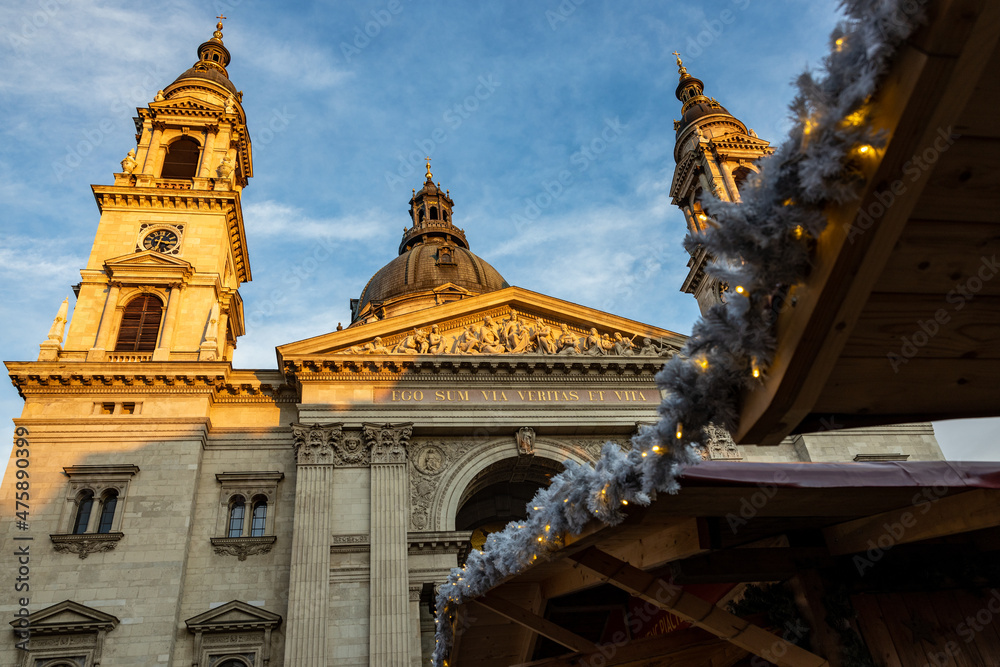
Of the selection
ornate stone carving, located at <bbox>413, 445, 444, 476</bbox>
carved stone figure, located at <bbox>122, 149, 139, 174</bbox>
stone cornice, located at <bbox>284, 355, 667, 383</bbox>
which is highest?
carved stone figure, located at <bbox>122, 149, 139, 174</bbox>

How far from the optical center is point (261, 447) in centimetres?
2241

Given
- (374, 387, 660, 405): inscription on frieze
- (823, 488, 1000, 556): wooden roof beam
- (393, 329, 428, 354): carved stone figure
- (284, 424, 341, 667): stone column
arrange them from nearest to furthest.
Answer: (823, 488, 1000, 556): wooden roof beam < (284, 424, 341, 667): stone column < (374, 387, 660, 405): inscription on frieze < (393, 329, 428, 354): carved stone figure

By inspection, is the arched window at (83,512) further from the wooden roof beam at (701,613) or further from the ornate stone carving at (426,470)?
the wooden roof beam at (701,613)

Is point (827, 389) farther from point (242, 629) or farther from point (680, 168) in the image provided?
point (680, 168)

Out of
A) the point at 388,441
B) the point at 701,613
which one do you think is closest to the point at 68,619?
the point at 388,441

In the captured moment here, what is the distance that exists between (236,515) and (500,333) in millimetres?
10702

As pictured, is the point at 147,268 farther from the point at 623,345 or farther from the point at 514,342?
the point at 623,345

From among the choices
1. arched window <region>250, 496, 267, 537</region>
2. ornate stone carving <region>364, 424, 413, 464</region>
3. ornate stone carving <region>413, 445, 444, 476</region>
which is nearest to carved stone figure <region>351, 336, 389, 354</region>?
ornate stone carving <region>364, 424, 413, 464</region>

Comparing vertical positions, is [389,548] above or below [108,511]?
below

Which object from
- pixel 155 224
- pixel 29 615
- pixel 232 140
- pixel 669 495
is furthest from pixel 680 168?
pixel 669 495

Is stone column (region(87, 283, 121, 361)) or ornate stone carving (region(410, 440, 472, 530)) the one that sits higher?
stone column (region(87, 283, 121, 361))

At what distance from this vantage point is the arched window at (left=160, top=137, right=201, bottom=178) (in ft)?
99.8

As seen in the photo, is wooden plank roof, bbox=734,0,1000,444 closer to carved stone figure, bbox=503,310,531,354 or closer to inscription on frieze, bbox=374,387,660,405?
inscription on frieze, bbox=374,387,660,405

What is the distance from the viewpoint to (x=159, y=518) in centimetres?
2005
